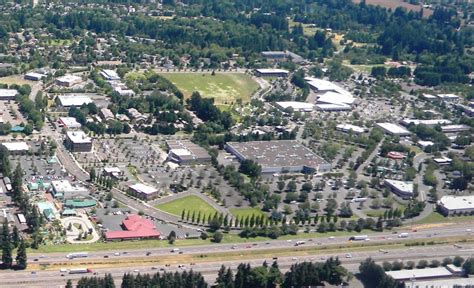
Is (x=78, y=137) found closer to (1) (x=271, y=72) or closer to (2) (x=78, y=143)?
(2) (x=78, y=143)

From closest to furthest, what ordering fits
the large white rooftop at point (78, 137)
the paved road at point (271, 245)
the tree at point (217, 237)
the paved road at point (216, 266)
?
the paved road at point (216, 266) < the paved road at point (271, 245) < the tree at point (217, 237) < the large white rooftop at point (78, 137)

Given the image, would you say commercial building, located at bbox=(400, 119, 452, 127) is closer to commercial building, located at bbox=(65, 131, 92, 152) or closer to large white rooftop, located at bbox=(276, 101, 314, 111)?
large white rooftop, located at bbox=(276, 101, 314, 111)

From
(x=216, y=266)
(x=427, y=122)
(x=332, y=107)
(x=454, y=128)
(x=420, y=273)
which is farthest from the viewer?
(x=332, y=107)

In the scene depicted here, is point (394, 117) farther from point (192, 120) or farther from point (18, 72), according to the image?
point (18, 72)

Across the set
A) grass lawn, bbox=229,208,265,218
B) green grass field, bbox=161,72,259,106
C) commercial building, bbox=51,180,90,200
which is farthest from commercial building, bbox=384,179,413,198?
green grass field, bbox=161,72,259,106

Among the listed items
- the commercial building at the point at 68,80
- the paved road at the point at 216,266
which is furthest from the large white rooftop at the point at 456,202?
the commercial building at the point at 68,80

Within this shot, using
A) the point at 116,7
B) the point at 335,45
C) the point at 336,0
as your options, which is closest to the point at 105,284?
the point at 335,45

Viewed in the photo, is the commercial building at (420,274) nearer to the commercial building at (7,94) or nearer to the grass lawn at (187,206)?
the grass lawn at (187,206)

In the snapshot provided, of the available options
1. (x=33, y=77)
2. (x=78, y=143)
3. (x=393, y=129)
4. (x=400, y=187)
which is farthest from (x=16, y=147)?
(x=393, y=129)
